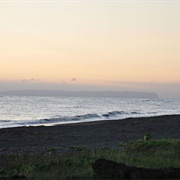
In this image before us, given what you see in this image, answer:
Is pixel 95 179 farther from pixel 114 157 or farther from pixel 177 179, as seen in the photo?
pixel 114 157

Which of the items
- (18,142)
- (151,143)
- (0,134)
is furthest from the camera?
(0,134)

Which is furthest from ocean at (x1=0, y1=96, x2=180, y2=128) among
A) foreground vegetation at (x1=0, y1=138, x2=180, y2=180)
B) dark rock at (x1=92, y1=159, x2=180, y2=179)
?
dark rock at (x1=92, y1=159, x2=180, y2=179)

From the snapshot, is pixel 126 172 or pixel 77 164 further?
pixel 77 164

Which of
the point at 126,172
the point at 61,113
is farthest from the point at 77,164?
the point at 61,113

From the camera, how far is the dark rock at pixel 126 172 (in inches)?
268

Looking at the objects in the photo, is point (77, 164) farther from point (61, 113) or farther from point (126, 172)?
point (61, 113)

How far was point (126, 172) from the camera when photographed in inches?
274

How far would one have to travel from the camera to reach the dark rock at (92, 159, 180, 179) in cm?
680

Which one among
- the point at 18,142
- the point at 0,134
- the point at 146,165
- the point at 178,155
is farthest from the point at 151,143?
the point at 0,134

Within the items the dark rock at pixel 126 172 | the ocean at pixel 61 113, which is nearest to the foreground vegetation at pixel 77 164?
the dark rock at pixel 126 172

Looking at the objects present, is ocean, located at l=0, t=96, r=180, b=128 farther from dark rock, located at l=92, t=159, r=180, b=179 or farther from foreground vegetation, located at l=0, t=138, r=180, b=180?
dark rock, located at l=92, t=159, r=180, b=179

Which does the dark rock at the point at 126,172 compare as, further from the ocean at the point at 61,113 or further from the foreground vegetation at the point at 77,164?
the ocean at the point at 61,113

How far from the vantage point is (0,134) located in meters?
24.2

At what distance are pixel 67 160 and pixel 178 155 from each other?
3.26 meters
